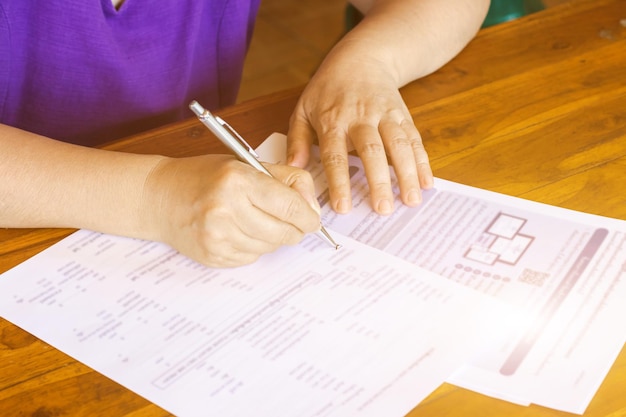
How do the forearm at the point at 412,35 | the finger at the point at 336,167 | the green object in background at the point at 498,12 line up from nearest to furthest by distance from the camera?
the finger at the point at 336,167 → the forearm at the point at 412,35 → the green object in background at the point at 498,12

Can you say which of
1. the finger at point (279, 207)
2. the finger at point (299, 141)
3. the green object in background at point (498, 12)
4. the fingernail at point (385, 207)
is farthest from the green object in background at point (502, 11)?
the finger at point (279, 207)

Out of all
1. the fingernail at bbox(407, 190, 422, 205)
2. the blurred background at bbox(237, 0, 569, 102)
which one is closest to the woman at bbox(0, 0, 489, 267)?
the fingernail at bbox(407, 190, 422, 205)

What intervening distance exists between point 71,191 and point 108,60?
14.1 inches

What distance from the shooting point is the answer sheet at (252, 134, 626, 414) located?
27.1 inches

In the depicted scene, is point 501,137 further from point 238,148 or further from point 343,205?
point 238,148

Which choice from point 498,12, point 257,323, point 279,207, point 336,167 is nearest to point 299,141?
point 336,167

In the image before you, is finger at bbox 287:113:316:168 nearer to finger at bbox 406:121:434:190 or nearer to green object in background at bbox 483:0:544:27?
finger at bbox 406:121:434:190

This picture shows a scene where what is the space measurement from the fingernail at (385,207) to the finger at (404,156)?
1.0 inches

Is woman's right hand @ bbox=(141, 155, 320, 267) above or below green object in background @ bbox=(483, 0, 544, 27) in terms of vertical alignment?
above

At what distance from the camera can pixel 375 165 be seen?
0.94 m

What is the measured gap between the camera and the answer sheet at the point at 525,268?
69 cm

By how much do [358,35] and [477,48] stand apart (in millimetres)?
197

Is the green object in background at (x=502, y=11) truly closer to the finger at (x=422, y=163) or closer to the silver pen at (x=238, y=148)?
the finger at (x=422, y=163)

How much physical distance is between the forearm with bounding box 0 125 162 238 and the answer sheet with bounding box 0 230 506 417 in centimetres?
3
